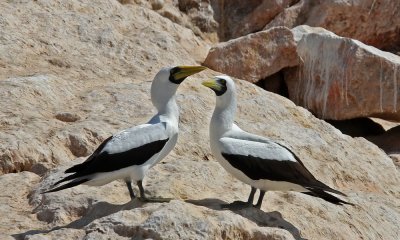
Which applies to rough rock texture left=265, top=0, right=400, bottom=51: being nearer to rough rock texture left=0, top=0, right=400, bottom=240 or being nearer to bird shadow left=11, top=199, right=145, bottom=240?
rough rock texture left=0, top=0, right=400, bottom=240

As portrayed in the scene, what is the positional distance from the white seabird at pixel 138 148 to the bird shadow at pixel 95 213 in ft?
0.57

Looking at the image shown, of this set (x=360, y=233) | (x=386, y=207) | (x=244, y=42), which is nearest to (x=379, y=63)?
(x=244, y=42)

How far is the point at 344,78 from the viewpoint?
1490 centimetres

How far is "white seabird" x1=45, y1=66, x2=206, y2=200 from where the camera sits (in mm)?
8633

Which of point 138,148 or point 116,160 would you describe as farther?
point 138,148

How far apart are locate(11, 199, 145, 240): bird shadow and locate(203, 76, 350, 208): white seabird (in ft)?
3.48

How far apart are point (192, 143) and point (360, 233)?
2375 millimetres

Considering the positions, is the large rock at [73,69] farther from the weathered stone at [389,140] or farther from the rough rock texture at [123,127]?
the weathered stone at [389,140]

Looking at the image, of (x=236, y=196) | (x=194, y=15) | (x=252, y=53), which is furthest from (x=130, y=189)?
(x=194, y=15)

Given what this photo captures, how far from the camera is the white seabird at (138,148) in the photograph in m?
8.63

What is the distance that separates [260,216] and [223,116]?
3.69 feet

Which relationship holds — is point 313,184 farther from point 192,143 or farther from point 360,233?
point 192,143

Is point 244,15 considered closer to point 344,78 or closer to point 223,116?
point 344,78

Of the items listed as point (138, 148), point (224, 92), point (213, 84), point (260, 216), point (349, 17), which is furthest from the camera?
point (349, 17)
